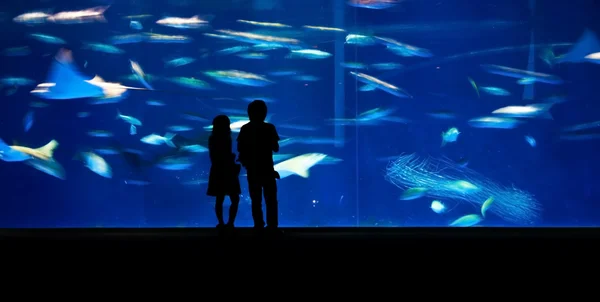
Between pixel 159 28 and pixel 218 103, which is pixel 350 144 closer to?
pixel 218 103

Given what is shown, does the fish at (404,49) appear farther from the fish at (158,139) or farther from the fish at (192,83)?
the fish at (158,139)

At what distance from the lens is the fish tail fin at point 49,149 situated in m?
8.08

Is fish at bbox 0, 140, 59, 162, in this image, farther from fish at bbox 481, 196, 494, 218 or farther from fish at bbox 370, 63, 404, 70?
fish at bbox 481, 196, 494, 218

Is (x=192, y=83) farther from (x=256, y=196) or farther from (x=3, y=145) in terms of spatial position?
(x=256, y=196)

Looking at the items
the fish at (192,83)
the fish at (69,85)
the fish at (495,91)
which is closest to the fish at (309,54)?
the fish at (192,83)

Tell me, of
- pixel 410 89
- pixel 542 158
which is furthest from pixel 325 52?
pixel 542 158

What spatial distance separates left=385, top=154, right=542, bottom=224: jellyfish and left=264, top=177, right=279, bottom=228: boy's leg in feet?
8.69

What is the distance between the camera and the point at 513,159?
782cm

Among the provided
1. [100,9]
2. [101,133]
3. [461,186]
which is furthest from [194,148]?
[461,186]

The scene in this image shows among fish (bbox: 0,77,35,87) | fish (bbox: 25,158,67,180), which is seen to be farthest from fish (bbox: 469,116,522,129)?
fish (bbox: 0,77,35,87)

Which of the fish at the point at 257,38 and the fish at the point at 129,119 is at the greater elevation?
the fish at the point at 257,38

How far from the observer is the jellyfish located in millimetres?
7867

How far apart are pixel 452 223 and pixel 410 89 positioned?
6.80ft
